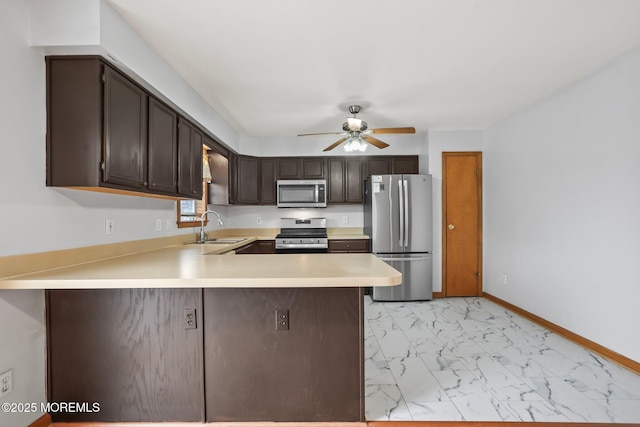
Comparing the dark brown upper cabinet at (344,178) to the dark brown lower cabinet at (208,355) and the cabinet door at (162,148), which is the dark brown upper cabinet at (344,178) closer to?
the cabinet door at (162,148)

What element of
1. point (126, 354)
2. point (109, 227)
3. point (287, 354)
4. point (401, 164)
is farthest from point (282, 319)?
point (401, 164)

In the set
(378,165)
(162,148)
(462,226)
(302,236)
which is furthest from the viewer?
(378,165)

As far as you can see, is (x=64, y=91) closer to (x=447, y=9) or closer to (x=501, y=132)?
(x=447, y=9)

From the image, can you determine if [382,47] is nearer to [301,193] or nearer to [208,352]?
[208,352]

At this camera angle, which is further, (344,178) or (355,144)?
(344,178)

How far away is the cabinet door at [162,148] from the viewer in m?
2.24

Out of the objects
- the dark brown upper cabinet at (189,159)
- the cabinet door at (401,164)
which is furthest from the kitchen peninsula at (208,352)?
the cabinet door at (401,164)

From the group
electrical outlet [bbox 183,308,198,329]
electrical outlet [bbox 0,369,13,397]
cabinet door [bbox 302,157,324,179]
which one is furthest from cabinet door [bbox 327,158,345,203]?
electrical outlet [bbox 0,369,13,397]

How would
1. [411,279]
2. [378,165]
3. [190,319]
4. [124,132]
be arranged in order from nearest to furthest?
[190,319]
[124,132]
[411,279]
[378,165]

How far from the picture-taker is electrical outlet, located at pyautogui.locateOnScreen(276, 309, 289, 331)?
1699mm

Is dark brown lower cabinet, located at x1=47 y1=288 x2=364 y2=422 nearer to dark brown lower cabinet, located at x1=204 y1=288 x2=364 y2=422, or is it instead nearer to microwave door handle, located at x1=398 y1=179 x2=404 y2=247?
dark brown lower cabinet, located at x1=204 y1=288 x2=364 y2=422

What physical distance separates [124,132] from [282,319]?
4.97 ft

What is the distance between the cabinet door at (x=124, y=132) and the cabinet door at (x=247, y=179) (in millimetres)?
2434

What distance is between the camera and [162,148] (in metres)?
2.40
